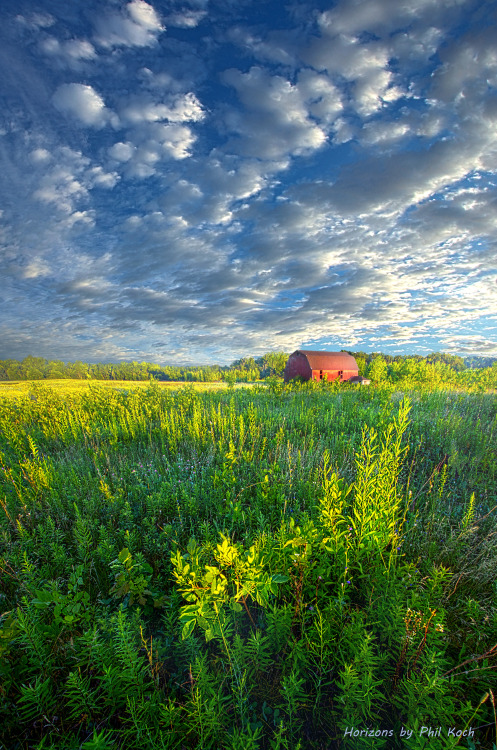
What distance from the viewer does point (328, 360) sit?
103 ft

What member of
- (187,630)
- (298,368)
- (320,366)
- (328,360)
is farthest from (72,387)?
(328,360)

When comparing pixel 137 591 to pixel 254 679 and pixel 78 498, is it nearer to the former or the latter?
pixel 254 679

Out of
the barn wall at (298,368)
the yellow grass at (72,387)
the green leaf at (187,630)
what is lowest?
the green leaf at (187,630)

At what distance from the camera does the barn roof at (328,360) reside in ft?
97.8

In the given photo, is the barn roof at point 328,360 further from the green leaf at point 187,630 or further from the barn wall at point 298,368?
the green leaf at point 187,630

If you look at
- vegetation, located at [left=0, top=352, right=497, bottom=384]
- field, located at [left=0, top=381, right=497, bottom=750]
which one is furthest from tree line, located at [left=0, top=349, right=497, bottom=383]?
field, located at [left=0, top=381, right=497, bottom=750]

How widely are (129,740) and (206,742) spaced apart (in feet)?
1.55

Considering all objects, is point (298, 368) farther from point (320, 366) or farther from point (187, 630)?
point (187, 630)

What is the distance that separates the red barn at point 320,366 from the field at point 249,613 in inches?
940

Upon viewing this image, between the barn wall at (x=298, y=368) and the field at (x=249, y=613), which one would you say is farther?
the barn wall at (x=298, y=368)

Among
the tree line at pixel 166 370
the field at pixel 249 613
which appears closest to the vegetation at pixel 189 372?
the tree line at pixel 166 370

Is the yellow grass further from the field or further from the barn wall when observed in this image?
the barn wall

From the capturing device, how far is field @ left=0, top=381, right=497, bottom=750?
1701mm

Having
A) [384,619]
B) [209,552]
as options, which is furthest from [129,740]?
[384,619]
